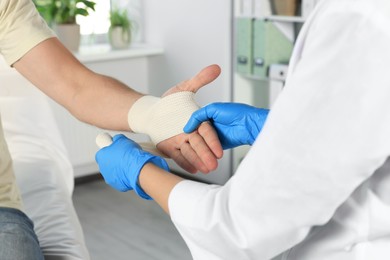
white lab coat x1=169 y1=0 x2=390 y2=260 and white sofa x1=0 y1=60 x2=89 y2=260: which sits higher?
white lab coat x1=169 y1=0 x2=390 y2=260

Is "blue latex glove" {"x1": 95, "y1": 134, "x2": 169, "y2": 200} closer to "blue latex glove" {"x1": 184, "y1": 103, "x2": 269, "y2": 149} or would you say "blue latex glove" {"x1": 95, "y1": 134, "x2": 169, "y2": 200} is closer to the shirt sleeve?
"blue latex glove" {"x1": 184, "y1": 103, "x2": 269, "y2": 149}

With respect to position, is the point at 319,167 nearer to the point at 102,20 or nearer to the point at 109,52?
the point at 109,52

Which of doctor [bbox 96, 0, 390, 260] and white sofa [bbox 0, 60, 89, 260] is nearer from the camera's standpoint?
doctor [bbox 96, 0, 390, 260]

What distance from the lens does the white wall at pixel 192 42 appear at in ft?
11.8

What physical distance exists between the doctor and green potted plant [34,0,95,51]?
274 centimetres

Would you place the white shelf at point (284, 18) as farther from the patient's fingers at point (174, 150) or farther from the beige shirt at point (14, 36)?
the patient's fingers at point (174, 150)

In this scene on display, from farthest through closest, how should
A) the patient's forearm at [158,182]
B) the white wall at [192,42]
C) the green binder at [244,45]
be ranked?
1. the white wall at [192,42]
2. the green binder at [244,45]
3. the patient's forearm at [158,182]

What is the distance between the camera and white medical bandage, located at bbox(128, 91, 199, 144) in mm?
1452

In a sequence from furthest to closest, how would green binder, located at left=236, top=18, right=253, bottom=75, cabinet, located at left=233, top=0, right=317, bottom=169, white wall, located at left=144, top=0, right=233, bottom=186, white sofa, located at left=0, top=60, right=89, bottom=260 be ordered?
1. white wall, located at left=144, top=0, right=233, bottom=186
2. green binder, located at left=236, top=18, right=253, bottom=75
3. cabinet, located at left=233, top=0, right=317, bottom=169
4. white sofa, located at left=0, top=60, right=89, bottom=260

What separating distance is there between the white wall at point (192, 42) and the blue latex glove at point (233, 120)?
2226mm

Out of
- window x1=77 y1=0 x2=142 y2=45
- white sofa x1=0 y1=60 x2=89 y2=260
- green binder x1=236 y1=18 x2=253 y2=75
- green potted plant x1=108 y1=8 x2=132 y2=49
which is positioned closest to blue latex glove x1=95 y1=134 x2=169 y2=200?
white sofa x1=0 y1=60 x2=89 y2=260

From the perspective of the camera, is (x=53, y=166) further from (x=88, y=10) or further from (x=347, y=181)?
(x=88, y=10)

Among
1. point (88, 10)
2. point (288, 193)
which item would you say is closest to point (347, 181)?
point (288, 193)

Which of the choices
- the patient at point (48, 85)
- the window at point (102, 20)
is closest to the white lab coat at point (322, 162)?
the patient at point (48, 85)
